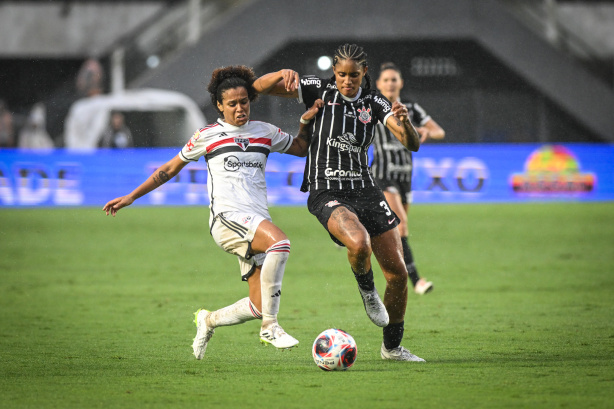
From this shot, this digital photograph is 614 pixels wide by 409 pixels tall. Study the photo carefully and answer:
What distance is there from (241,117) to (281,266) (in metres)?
1.12

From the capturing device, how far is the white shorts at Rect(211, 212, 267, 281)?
254 inches

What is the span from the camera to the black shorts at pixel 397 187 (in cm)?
1039

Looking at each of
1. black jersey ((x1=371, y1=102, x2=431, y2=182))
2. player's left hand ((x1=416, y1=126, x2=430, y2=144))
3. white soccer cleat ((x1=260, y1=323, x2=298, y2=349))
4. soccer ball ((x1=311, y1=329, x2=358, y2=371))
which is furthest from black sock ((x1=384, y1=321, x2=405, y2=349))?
black jersey ((x1=371, y1=102, x2=431, y2=182))

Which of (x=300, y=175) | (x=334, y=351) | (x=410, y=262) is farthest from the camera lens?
(x=300, y=175)

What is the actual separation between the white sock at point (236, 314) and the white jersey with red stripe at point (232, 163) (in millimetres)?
650

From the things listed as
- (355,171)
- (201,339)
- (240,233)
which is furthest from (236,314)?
(355,171)

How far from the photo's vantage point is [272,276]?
639cm

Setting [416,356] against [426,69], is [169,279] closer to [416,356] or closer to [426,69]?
[416,356]

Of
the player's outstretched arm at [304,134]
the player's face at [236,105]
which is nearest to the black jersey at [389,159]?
the player's outstretched arm at [304,134]

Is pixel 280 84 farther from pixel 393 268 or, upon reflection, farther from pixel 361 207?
pixel 393 268

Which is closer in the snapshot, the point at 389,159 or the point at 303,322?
the point at 303,322

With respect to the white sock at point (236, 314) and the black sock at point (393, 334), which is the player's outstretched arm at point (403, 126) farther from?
the white sock at point (236, 314)

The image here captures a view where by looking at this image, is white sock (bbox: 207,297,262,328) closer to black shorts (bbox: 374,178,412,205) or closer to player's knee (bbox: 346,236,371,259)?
player's knee (bbox: 346,236,371,259)

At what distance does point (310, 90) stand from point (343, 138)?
476 millimetres
